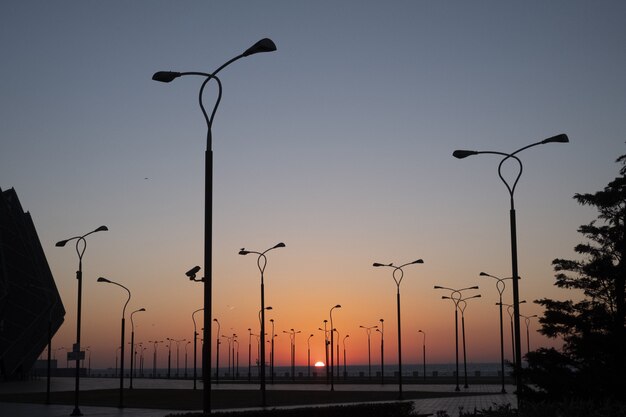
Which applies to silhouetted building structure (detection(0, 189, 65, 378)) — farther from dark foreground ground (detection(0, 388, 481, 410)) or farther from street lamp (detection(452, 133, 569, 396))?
street lamp (detection(452, 133, 569, 396))

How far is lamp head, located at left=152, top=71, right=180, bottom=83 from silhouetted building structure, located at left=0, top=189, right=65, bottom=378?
90366 mm

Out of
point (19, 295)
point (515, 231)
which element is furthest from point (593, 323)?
point (19, 295)

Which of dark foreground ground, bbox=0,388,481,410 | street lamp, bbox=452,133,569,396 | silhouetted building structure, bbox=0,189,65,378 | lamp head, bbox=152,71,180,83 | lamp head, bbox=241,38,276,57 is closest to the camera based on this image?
lamp head, bbox=241,38,276,57

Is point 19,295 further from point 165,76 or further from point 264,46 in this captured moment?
point 264,46

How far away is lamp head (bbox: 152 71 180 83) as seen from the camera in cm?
2067

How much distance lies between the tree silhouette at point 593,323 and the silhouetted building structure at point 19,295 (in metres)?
86.2

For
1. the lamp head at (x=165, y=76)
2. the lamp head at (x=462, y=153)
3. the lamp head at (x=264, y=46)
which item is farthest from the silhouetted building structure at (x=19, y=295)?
the lamp head at (x=264, y=46)

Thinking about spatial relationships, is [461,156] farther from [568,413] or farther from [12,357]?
[12,357]

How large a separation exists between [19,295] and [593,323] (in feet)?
323

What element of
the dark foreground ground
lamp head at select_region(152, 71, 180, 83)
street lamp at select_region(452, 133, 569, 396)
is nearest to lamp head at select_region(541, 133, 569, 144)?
street lamp at select_region(452, 133, 569, 396)

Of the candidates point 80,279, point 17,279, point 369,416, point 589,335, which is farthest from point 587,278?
point 17,279

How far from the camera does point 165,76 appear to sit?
20.8 metres

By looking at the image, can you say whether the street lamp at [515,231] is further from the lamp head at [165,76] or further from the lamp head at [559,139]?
the lamp head at [165,76]

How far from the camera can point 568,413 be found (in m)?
13.4
